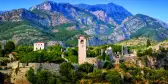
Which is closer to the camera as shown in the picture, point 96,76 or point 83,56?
point 96,76

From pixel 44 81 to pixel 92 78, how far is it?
9.96 m

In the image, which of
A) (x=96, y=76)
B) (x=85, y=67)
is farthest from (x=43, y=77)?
(x=96, y=76)

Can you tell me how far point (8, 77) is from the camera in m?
75.9

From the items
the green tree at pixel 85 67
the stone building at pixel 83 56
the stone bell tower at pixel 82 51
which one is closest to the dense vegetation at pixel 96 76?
the green tree at pixel 85 67

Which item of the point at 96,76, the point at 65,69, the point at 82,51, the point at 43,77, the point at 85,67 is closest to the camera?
the point at 43,77

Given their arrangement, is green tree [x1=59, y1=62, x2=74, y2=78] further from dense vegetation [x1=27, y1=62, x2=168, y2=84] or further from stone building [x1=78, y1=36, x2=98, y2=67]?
stone building [x1=78, y1=36, x2=98, y2=67]

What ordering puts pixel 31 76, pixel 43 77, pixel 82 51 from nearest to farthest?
1. pixel 43 77
2. pixel 31 76
3. pixel 82 51

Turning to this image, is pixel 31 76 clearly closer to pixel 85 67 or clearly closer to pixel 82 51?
pixel 85 67

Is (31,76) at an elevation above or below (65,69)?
below

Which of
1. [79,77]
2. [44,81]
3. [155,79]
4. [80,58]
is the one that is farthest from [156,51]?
[44,81]

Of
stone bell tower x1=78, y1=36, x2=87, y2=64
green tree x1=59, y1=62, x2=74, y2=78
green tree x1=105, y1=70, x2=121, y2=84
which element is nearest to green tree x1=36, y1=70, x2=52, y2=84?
green tree x1=59, y1=62, x2=74, y2=78

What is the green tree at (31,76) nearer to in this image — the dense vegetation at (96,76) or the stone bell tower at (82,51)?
the dense vegetation at (96,76)

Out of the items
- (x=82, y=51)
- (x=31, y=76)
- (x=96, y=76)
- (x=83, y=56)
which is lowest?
(x=96, y=76)

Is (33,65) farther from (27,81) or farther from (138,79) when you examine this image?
(138,79)
